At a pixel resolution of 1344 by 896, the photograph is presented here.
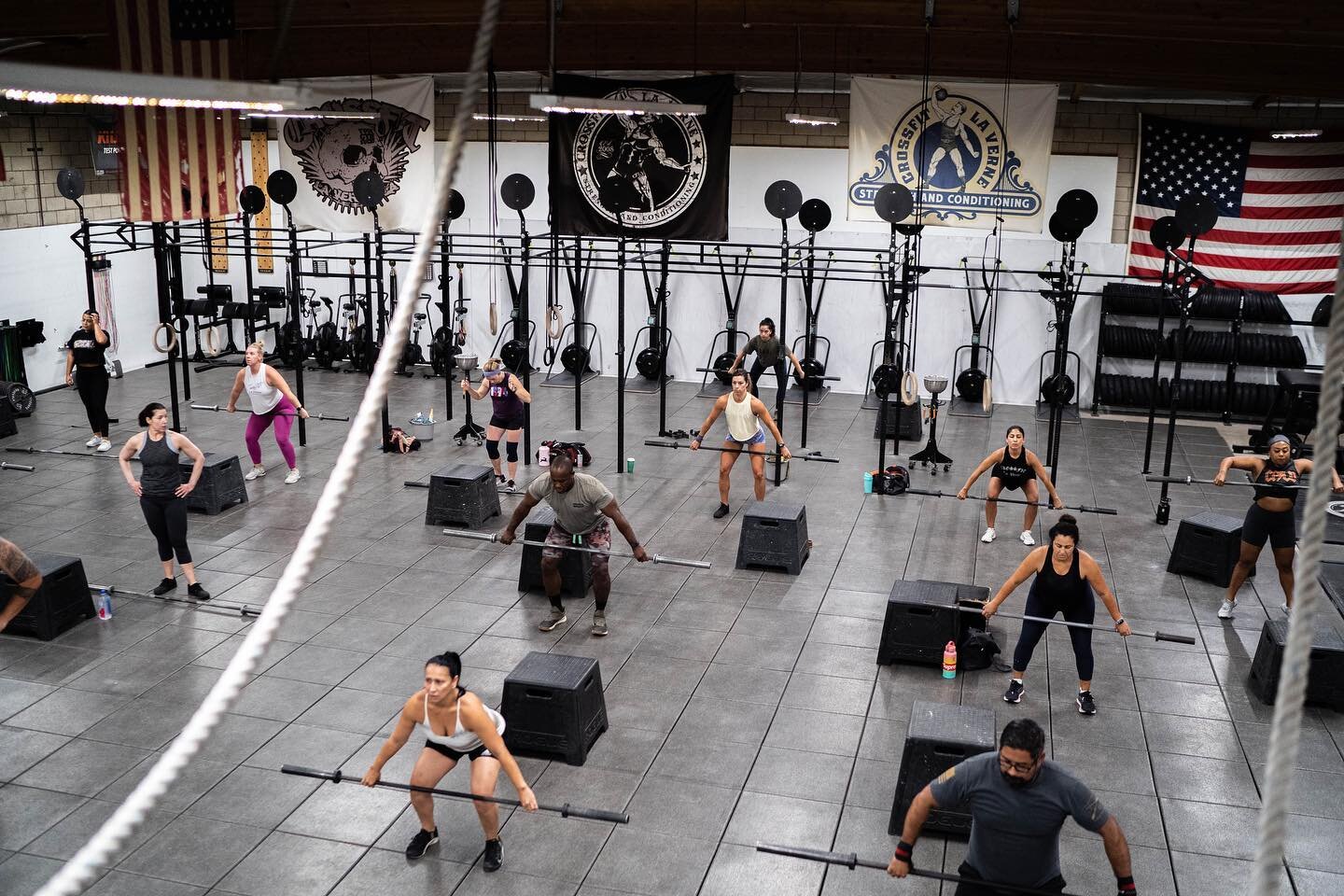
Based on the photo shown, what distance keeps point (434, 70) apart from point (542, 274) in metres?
3.59

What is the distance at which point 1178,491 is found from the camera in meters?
11.8

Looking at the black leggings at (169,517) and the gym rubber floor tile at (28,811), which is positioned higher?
the black leggings at (169,517)

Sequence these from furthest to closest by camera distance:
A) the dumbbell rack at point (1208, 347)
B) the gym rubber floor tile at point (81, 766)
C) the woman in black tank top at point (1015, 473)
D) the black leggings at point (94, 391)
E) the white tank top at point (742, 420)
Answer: the dumbbell rack at point (1208, 347)
the black leggings at point (94, 391)
the white tank top at point (742, 420)
the woman in black tank top at point (1015, 473)
the gym rubber floor tile at point (81, 766)

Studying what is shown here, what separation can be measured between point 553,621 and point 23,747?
3.22m

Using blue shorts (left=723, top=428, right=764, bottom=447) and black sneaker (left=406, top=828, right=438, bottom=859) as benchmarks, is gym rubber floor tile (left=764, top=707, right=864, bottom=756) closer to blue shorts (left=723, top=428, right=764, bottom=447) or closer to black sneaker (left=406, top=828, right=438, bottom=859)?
black sneaker (left=406, top=828, right=438, bottom=859)

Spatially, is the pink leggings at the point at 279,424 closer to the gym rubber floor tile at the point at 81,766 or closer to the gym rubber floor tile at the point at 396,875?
the gym rubber floor tile at the point at 81,766

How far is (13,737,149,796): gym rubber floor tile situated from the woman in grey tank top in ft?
6.67

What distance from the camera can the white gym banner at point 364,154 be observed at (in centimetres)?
1520

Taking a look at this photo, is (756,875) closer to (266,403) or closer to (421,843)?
(421,843)

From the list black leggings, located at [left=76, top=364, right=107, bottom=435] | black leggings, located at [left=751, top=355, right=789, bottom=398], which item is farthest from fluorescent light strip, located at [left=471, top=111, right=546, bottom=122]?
black leggings, located at [left=76, top=364, right=107, bottom=435]

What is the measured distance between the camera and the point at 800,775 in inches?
254

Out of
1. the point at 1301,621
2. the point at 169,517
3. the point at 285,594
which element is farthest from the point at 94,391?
the point at 1301,621

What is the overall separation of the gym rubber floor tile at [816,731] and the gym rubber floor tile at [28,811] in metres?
3.65

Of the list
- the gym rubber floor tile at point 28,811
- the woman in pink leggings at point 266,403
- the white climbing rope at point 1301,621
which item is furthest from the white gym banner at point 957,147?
the white climbing rope at point 1301,621
